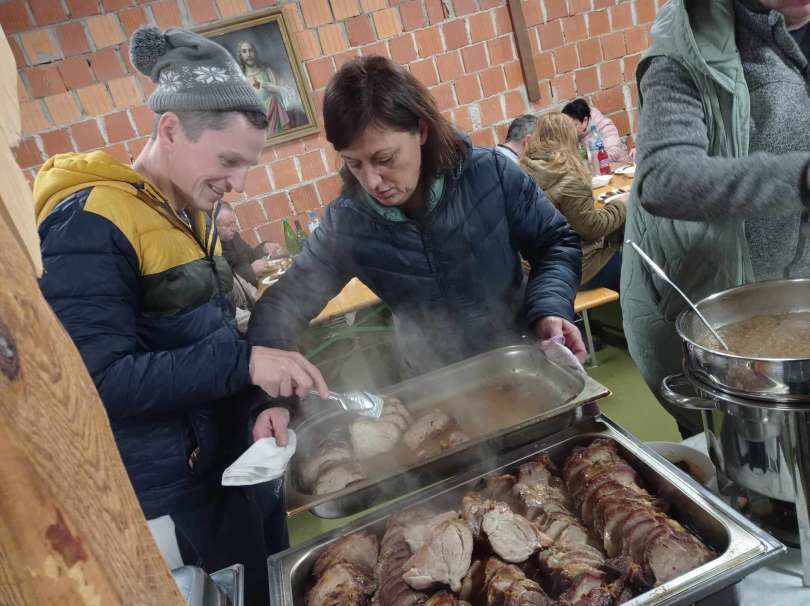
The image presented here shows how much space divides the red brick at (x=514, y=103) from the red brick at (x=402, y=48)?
1057 millimetres

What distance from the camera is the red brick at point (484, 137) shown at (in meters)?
5.66

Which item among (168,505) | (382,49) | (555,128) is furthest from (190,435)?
(382,49)

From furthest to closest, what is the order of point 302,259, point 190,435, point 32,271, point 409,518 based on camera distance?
point 302,259 → point 190,435 → point 409,518 → point 32,271

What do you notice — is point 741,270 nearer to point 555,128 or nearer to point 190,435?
point 190,435

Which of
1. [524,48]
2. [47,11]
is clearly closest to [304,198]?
[47,11]

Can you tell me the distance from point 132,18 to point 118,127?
86cm

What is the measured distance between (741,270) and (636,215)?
1.15 ft

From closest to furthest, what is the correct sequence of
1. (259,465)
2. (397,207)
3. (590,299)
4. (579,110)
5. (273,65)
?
(259,465) → (397,207) → (590,299) → (273,65) → (579,110)

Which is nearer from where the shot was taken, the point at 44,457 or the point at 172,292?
the point at 44,457

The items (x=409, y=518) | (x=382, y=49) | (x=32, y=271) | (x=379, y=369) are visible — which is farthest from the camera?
(x=382, y=49)

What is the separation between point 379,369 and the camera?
12.4ft

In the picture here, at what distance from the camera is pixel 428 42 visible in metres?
5.25

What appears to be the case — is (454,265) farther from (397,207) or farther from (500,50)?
(500,50)

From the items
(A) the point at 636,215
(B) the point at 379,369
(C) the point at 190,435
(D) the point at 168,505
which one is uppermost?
(A) the point at 636,215
